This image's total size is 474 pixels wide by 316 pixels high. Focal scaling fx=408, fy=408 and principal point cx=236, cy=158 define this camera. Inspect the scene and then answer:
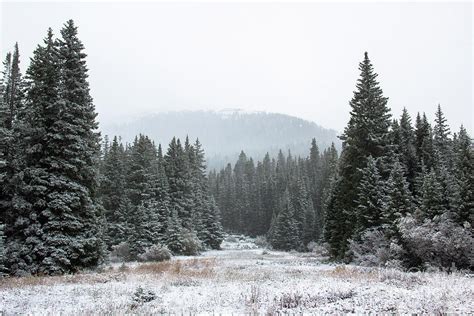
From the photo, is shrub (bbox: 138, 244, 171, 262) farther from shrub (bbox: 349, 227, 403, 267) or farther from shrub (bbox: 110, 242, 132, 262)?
shrub (bbox: 349, 227, 403, 267)

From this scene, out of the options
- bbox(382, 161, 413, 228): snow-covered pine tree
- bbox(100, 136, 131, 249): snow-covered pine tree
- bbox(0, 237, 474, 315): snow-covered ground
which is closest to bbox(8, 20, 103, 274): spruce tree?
bbox(0, 237, 474, 315): snow-covered ground

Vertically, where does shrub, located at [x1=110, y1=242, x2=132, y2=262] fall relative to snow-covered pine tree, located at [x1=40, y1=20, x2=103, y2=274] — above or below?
below

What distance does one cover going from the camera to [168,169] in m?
66.4

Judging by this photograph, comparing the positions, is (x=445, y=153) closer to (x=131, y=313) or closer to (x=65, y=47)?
(x=65, y=47)

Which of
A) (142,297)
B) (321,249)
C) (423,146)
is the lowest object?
(321,249)

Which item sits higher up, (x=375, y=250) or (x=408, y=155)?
(x=408, y=155)

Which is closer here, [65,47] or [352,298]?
[352,298]

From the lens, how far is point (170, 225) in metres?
55.0

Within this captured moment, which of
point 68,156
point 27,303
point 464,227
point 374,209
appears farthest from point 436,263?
point 68,156

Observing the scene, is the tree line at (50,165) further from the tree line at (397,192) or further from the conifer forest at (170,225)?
the tree line at (397,192)

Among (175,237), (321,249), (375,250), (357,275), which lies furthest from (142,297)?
(321,249)

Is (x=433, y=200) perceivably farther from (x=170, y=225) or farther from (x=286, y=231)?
(x=286, y=231)

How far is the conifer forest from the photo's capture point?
438 inches

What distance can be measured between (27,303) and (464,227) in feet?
68.9
